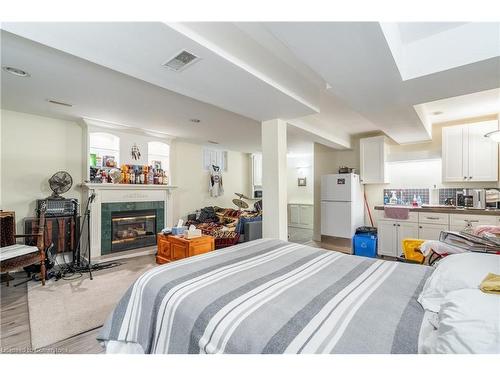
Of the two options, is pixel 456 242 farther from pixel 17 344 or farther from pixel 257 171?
pixel 257 171

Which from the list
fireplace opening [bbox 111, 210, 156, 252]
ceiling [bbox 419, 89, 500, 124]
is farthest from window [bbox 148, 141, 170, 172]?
ceiling [bbox 419, 89, 500, 124]

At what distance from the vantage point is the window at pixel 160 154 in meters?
5.09

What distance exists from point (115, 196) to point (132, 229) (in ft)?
2.45

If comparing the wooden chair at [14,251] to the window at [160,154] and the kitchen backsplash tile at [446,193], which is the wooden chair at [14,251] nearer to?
the window at [160,154]

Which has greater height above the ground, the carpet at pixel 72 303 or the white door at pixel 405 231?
the white door at pixel 405 231

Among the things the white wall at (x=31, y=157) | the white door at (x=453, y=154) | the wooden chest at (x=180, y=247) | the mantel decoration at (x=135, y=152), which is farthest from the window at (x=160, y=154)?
the white door at (x=453, y=154)

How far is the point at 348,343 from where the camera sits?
0.80 meters

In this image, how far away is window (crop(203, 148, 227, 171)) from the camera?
620 cm

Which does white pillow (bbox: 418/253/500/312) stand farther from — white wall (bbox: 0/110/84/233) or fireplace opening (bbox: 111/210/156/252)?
white wall (bbox: 0/110/84/233)

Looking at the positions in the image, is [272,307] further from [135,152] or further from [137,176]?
[135,152]

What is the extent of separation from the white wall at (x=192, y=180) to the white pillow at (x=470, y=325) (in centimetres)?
520

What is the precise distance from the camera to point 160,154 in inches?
205

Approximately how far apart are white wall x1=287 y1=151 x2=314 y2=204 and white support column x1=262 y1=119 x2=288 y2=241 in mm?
4364
